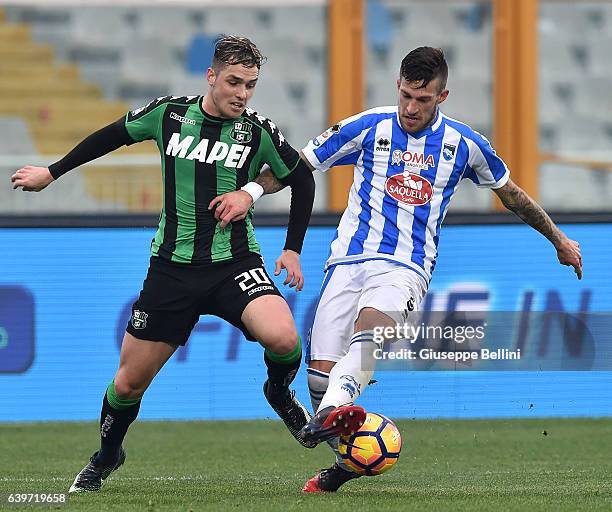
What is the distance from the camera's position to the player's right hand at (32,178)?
5934 millimetres

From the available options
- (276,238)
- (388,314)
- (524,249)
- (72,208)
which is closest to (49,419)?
(276,238)

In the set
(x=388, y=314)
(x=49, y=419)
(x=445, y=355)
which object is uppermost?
(x=388, y=314)

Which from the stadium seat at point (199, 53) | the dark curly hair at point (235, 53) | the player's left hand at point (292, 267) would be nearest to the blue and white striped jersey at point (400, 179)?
the player's left hand at point (292, 267)

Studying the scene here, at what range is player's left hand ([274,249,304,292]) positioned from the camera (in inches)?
233

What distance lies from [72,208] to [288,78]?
2.69 metres

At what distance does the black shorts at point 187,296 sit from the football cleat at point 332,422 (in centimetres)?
67

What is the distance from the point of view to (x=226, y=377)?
380 inches

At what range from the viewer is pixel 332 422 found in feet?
17.6

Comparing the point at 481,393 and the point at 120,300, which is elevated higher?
the point at 120,300

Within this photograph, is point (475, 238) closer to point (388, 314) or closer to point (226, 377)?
point (226, 377)

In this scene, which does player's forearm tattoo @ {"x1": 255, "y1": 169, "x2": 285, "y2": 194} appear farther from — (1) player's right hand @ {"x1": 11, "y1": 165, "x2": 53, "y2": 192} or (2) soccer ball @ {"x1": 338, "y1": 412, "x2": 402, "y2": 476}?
(2) soccer ball @ {"x1": 338, "y1": 412, "x2": 402, "y2": 476}

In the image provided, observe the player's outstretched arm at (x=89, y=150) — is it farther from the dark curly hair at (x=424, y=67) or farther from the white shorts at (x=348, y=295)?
the dark curly hair at (x=424, y=67)

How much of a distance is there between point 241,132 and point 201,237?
0.51m

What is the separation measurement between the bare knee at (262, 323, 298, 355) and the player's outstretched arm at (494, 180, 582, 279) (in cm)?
127
